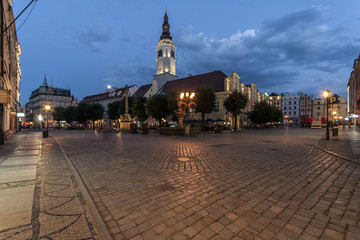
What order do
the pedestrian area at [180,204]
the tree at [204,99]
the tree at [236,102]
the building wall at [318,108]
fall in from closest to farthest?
1. the pedestrian area at [180,204]
2. the tree at [204,99]
3. the tree at [236,102]
4. the building wall at [318,108]

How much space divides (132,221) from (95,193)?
1.76 metres

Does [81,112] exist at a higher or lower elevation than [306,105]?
lower

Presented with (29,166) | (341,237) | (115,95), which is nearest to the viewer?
(341,237)

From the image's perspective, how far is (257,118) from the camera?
51.9 metres

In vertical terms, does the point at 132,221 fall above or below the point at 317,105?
below

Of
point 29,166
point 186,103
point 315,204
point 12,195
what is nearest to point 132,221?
point 12,195

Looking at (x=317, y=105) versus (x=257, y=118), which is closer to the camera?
(x=257, y=118)

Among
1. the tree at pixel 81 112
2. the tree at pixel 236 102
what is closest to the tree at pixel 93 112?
the tree at pixel 81 112

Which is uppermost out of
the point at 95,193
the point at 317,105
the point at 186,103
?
the point at 317,105

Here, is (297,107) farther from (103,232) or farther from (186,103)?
(103,232)

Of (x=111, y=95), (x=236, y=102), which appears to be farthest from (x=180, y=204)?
(x=111, y=95)

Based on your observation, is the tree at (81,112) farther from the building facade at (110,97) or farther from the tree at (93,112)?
the building facade at (110,97)

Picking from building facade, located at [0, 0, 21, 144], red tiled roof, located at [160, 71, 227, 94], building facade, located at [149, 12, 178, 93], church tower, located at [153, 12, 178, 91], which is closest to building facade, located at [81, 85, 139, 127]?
building facade, located at [149, 12, 178, 93]

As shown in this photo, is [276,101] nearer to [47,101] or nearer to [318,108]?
[318,108]
